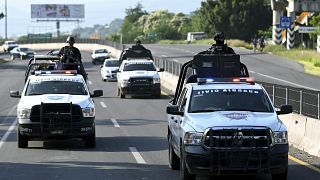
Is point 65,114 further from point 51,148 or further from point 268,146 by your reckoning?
point 268,146

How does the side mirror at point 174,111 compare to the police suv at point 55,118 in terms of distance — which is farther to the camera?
the police suv at point 55,118

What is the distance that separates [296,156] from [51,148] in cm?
561

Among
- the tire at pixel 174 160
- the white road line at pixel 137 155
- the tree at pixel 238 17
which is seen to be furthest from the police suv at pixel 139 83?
the tree at pixel 238 17

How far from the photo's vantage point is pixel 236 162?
1124 centimetres

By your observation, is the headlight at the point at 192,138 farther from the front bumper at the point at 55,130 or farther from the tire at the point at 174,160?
the front bumper at the point at 55,130

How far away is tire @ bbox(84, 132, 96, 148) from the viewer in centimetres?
1708

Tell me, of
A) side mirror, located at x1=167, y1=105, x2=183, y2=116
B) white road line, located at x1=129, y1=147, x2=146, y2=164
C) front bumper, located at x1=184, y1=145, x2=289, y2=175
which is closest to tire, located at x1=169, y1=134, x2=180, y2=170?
white road line, located at x1=129, y1=147, x2=146, y2=164

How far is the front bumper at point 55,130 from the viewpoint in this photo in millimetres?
16688

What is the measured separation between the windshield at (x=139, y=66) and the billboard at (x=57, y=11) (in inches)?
5011

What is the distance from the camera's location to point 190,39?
400 feet

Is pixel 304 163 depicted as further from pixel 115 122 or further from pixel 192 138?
pixel 115 122

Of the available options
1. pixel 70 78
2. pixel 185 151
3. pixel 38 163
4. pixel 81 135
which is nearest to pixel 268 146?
pixel 185 151

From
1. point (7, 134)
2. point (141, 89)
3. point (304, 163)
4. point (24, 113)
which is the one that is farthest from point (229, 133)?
point (141, 89)

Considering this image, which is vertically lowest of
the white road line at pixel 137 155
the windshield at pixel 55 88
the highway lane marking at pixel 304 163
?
the white road line at pixel 137 155
